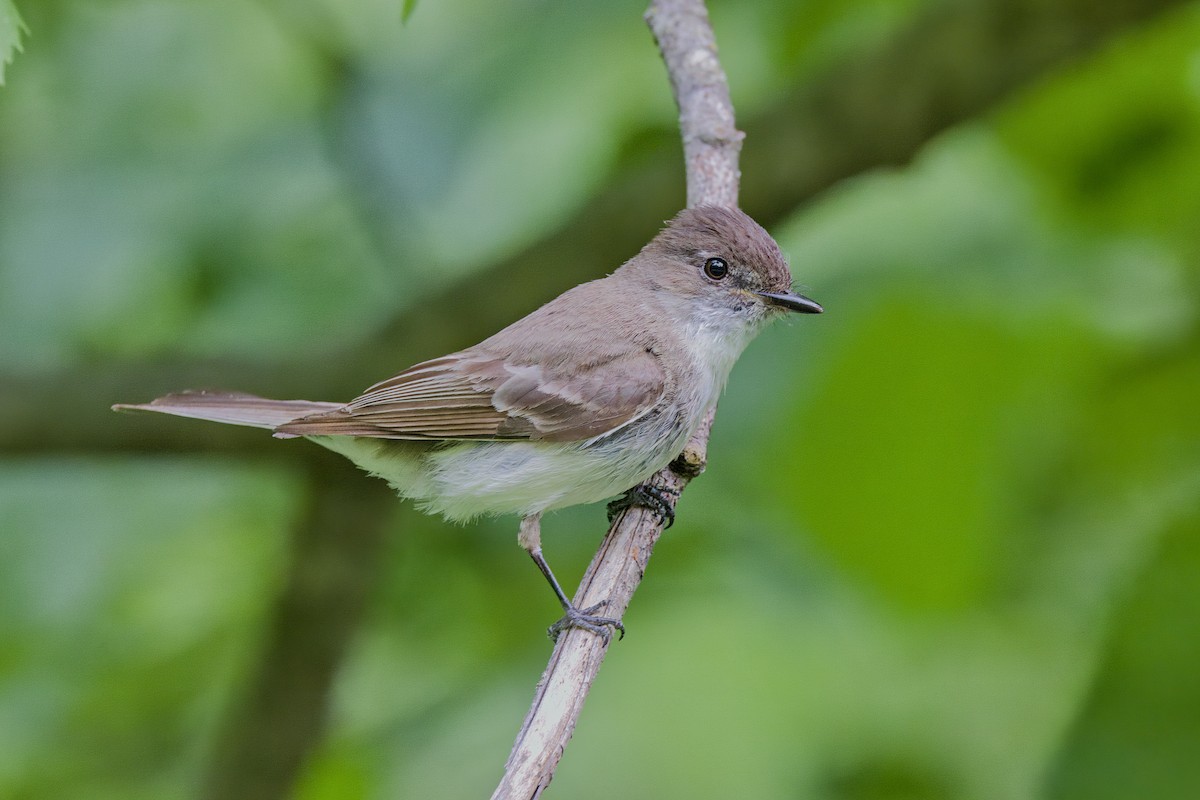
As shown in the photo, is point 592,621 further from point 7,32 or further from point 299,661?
point 299,661

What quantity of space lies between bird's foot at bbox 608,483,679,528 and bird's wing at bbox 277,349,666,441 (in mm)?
252

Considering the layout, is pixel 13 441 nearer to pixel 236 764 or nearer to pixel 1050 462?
pixel 236 764

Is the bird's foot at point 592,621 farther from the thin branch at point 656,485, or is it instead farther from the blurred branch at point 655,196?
the blurred branch at point 655,196

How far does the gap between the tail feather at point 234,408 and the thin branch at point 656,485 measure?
1.02 m

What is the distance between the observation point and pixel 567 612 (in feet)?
9.95

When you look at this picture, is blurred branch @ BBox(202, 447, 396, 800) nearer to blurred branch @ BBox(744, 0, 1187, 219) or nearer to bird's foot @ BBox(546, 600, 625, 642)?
bird's foot @ BBox(546, 600, 625, 642)

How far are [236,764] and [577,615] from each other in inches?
84.2

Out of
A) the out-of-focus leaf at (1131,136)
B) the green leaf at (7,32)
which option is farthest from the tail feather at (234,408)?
the out-of-focus leaf at (1131,136)

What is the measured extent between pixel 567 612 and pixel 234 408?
1.22m

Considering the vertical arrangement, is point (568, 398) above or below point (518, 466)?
above

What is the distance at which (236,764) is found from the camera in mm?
4434

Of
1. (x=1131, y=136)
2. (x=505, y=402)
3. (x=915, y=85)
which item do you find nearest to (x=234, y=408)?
(x=505, y=402)

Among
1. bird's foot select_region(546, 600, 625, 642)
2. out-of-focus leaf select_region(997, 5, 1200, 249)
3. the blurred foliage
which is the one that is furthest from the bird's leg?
out-of-focus leaf select_region(997, 5, 1200, 249)

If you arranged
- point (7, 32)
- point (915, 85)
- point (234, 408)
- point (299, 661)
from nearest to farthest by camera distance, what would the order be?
point (7, 32) < point (234, 408) < point (915, 85) < point (299, 661)
